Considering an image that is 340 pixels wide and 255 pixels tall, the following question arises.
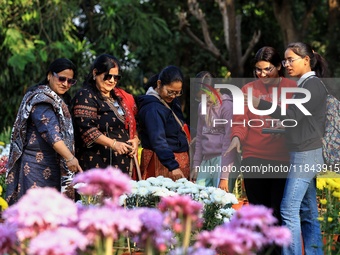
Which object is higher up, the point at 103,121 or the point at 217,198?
the point at 103,121

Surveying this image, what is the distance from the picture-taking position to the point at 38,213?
252cm

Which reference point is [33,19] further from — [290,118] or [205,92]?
[290,118]

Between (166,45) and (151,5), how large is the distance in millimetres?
1229

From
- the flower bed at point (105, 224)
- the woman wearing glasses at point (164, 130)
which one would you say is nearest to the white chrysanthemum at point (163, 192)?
the woman wearing glasses at point (164, 130)

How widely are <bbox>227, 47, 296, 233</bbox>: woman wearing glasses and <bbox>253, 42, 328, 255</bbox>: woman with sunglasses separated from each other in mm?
195

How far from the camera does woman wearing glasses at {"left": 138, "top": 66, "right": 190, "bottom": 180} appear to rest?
19.7 ft

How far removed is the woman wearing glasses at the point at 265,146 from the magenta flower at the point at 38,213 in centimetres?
295

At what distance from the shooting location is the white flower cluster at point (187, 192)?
5.06 metres

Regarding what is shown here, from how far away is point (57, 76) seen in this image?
5.64 m

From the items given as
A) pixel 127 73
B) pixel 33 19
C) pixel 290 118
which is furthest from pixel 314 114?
pixel 127 73

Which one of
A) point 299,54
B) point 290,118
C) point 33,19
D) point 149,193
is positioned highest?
point 33,19

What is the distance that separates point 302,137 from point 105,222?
2795 millimetres

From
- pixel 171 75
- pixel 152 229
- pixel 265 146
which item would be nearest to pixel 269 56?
pixel 265 146

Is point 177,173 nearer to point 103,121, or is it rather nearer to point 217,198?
point 103,121
